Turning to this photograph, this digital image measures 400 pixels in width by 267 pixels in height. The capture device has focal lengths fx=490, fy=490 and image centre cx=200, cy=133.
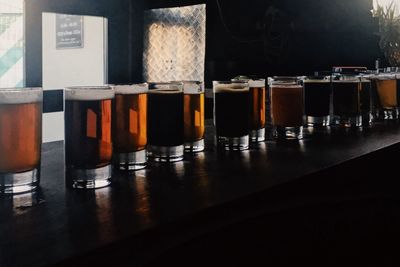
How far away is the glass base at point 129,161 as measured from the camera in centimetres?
108

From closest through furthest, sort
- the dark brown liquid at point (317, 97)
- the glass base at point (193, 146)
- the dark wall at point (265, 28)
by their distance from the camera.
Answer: the glass base at point (193, 146) → the dark brown liquid at point (317, 97) → the dark wall at point (265, 28)

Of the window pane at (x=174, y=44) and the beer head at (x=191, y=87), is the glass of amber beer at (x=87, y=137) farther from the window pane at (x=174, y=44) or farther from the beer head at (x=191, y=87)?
the window pane at (x=174, y=44)

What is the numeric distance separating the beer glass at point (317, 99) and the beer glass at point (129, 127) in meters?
0.88

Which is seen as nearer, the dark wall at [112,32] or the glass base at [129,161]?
the glass base at [129,161]

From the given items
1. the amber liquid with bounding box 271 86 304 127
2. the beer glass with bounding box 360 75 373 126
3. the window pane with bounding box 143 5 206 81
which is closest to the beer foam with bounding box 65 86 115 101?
the amber liquid with bounding box 271 86 304 127

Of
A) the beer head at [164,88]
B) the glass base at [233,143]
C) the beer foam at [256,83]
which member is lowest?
the glass base at [233,143]

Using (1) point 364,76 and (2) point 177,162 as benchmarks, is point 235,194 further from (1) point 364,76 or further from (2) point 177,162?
(1) point 364,76

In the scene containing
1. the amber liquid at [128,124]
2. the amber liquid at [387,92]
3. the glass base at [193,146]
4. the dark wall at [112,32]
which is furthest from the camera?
the dark wall at [112,32]

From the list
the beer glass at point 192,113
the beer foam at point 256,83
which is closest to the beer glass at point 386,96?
the beer foam at point 256,83

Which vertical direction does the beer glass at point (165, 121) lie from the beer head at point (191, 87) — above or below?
below

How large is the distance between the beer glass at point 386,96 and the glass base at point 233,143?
963 mm

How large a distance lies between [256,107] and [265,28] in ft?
9.89

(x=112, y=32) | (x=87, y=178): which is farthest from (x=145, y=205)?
(x=112, y=32)

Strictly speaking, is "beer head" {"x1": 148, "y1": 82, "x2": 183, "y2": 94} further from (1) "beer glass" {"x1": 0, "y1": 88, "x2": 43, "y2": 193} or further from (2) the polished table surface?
(1) "beer glass" {"x1": 0, "y1": 88, "x2": 43, "y2": 193}
